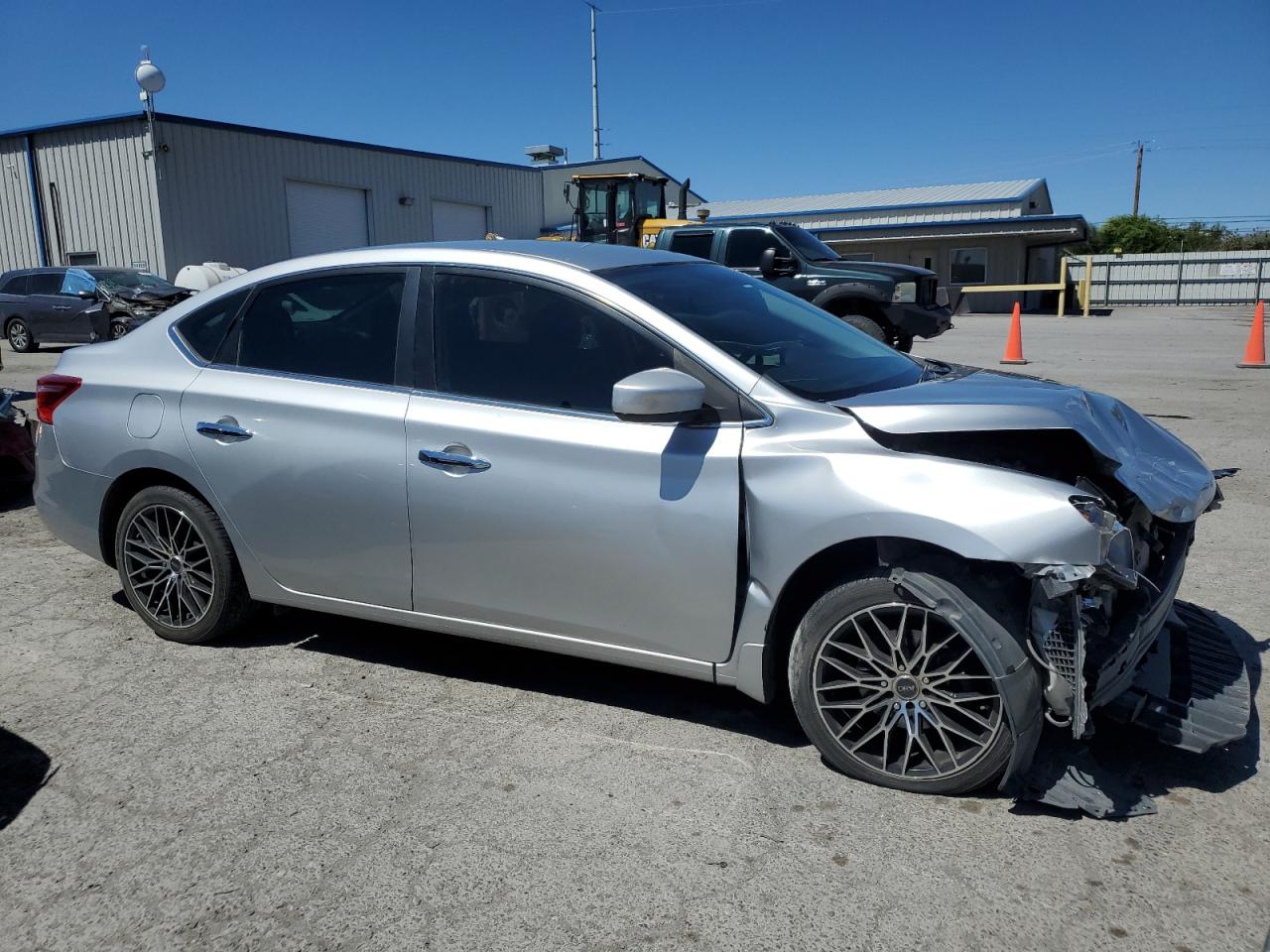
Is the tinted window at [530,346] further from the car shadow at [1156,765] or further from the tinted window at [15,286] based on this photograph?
the tinted window at [15,286]

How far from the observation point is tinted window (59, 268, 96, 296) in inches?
753

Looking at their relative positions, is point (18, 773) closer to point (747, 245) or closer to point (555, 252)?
point (555, 252)

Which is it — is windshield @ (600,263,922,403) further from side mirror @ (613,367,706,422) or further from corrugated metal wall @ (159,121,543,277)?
corrugated metal wall @ (159,121,543,277)

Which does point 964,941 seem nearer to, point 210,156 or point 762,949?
point 762,949

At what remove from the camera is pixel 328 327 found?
404cm

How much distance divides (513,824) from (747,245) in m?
11.7

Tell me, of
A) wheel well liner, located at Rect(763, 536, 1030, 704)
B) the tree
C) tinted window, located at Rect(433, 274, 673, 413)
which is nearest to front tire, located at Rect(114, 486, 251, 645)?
tinted window, located at Rect(433, 274, 673, 413)

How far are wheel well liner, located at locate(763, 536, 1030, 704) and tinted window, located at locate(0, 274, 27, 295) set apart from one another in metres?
21.0

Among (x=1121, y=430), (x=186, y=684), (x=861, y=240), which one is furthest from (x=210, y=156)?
(x=1121, y=430)

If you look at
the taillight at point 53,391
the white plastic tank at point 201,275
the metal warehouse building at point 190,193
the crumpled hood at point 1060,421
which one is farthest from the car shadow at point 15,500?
the metal warehouse building at point 190,193

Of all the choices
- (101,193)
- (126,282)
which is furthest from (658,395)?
(101,193)

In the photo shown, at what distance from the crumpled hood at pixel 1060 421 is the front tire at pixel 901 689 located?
1.68ft

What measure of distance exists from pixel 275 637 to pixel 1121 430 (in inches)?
139

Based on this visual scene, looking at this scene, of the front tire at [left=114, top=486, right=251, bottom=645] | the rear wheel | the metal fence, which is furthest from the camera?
the metal fence
